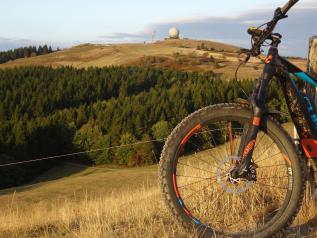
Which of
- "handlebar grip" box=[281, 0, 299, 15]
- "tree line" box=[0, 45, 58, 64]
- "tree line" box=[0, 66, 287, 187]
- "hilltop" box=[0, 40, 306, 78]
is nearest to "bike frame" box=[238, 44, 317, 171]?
"handlebar grip" box=[281, 0, 299, 15]

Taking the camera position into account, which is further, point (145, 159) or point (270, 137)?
point (145, 159)

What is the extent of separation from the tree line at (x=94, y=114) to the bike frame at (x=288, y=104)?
1444 inches

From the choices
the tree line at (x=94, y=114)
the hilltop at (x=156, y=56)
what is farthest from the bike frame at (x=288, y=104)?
the hilltop at (x=156, y=56)

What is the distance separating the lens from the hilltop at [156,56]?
122 meters

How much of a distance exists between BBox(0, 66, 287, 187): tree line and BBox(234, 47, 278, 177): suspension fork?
1454 inches

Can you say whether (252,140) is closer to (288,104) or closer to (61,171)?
(288,104)

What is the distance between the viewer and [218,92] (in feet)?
257

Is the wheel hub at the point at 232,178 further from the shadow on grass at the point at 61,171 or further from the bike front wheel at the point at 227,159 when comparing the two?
the shadow on grass at the point at 61,171

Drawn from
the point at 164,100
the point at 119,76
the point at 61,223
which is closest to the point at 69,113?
the point at 164,100

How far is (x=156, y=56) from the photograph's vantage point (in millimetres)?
136625

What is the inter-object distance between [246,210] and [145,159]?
54830 millimetres

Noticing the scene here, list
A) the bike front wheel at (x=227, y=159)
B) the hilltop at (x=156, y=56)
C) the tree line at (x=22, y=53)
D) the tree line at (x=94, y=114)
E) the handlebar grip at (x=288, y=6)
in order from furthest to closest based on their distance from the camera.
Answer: the tree line at (x=22, y=53)
the hilltop at (x=156, y=56)
the tree line at (x=94, y=114)
the handlebar grip at (x=288, y=6)
the bike front wheel at (x=227, y=159)

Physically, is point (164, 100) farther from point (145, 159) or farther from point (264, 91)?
point (264, 91)

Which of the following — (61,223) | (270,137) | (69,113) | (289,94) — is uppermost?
(289,94)
